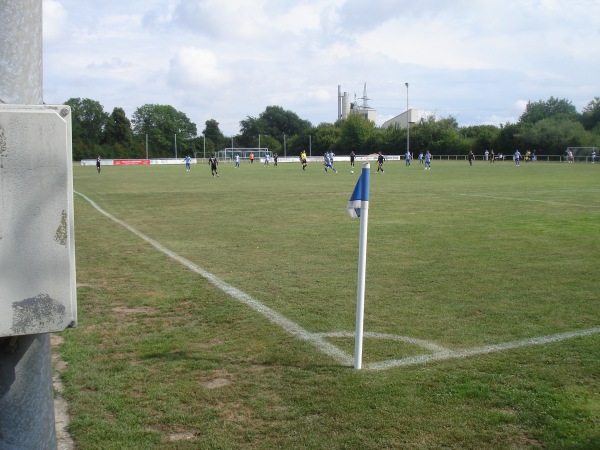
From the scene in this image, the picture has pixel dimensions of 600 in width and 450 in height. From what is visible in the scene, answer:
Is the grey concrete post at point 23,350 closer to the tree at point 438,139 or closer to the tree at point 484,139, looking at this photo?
the tree at point 484,139

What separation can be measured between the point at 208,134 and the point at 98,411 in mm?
171260

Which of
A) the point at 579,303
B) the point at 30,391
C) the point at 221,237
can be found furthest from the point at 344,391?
the point at 221,237

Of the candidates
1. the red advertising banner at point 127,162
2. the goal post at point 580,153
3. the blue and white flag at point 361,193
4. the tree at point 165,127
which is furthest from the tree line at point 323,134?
the blue and white flag at point 361,193

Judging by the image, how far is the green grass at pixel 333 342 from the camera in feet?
12.8

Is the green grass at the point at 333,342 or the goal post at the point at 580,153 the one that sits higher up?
the goal post at the point at 580,153

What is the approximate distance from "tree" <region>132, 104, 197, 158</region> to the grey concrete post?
151 meters

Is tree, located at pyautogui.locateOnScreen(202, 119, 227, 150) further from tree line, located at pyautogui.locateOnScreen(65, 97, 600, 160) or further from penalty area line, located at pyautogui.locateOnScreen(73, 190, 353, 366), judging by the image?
penalty area line, located at pyautogui.locateOnScreen(73, 190, 353, 366)

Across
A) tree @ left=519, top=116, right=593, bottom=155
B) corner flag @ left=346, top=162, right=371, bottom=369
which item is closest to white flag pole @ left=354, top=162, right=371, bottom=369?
corner flag @ left=346, top=162, right=371, bottom=369

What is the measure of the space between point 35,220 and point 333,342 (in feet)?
13.7

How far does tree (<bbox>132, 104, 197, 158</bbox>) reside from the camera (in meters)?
151

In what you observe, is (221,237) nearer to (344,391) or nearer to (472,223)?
(472,223)

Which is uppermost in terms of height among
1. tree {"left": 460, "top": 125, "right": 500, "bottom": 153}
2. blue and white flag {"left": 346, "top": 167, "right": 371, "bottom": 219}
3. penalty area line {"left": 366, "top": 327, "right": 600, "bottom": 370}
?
tree {"left": 460, "top": 125, "right": 500, "bottom": 153}

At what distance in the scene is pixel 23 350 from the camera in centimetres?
192

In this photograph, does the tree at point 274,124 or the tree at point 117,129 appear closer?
the tree at point 117,129
